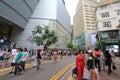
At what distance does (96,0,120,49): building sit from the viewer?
55.1m

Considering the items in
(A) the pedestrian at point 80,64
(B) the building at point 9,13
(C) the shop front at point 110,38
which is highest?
(B) the building at point 9,13

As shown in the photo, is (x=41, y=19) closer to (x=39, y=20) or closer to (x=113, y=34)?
(x=39, y=20)

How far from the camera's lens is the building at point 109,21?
5509 cm

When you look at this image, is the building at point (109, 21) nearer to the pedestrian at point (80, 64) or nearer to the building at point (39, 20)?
the building at point (39, 20)

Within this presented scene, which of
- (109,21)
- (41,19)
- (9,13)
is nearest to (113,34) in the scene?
(109,21)

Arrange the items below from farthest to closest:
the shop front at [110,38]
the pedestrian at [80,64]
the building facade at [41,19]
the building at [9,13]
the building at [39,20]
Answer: the building facade at [41,19]
the building at [39,20]
the shop front at [110,38]
the building at [9,13]
the pedestrian at [80,64]

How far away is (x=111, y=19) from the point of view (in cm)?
5622

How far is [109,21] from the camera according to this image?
56594mm

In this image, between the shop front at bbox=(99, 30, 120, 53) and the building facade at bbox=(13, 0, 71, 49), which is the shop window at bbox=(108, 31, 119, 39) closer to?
the shop front at bbox=(99, 30, 120, 53)

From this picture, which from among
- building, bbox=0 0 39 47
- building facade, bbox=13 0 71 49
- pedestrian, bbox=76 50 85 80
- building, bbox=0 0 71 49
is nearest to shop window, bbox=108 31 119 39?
building, bbox=0 0 39 47

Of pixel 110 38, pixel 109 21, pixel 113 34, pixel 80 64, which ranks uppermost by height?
pixel 109 21

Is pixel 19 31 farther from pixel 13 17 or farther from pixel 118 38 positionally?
pixel 118 38

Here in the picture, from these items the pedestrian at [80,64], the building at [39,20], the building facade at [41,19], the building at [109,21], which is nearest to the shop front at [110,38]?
the building at [109,21]

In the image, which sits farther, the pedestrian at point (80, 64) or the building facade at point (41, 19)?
the building facade at point (41, 19)
